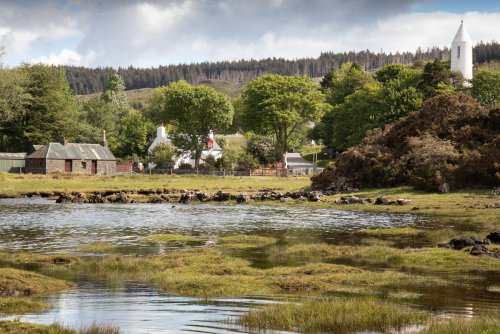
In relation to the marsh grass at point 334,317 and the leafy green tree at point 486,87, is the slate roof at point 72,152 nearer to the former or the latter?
the leafy green tree at point 486,87

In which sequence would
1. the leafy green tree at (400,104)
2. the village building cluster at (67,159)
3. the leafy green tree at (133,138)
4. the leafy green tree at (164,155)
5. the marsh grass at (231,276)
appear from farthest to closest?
1. the leafy green tree at (133,138)
2. the leafy green tree at (164,155)
3. the village building cluster at (67,159)
4. the leafy green tree at (400,104)
5. the marsh grass at (231,276)

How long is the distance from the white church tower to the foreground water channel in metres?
91.7

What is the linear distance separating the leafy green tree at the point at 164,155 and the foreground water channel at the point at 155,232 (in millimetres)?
64331

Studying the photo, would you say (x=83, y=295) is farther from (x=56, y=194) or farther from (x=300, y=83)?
(x=300, y=83)

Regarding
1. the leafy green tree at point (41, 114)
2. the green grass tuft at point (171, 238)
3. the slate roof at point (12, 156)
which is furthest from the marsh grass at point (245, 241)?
the leafy green tree at point (41, 114)

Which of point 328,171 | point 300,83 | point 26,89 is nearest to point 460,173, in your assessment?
point 328,171

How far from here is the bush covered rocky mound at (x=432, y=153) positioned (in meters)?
71.8

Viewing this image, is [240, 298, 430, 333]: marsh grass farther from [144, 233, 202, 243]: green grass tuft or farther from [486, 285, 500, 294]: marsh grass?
[144, 233, 202, 243]: green grass tuft

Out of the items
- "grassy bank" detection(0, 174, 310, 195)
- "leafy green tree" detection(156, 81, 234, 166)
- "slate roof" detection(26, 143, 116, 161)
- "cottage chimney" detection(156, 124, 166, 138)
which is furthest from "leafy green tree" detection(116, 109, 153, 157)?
"grassy bank" detection(0, 174, 310, 195)

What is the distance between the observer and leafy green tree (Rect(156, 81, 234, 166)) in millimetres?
144000

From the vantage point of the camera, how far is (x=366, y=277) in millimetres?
26719

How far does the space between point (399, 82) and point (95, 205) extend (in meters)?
75.0

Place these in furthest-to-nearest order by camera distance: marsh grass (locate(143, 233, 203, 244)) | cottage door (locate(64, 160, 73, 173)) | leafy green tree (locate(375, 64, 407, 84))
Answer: leafy green tree (locate(375, 64, 407, 84)) → cottage door (locate(64, 160, 73, 173)) → marsh grass (locate(143, 233, 203, 244))

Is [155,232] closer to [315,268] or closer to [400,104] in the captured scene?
[315,268]
